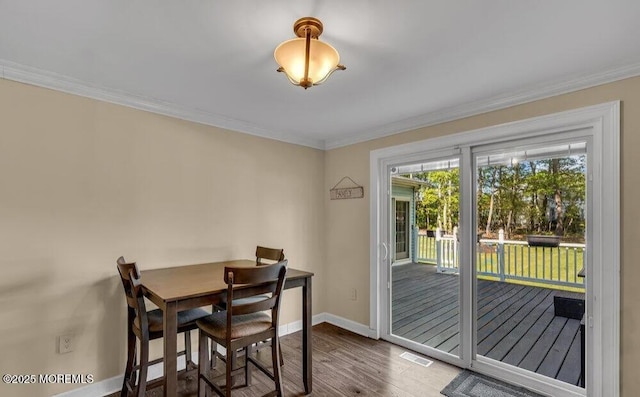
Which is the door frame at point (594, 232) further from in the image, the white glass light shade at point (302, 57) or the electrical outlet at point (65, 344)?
the electrical outlet at point (65, 344)

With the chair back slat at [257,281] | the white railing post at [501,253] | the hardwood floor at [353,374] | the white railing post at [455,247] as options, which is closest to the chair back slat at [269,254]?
the chair back slat at [257,281]

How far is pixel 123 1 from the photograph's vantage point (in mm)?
1458

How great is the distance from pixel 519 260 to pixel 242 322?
229cm

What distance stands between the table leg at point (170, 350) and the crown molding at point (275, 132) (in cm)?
176

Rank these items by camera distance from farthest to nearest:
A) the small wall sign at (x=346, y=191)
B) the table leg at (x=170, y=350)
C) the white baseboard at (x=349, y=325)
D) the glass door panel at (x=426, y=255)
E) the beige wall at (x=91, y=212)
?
the small wall sign at (x=346, y=191) < the white baseboard at (x=349, y=325) < the glass door panel at (x=426, y=255) < the beige wall at (x=91, y=212) < the table leg at (x=170, y=350)

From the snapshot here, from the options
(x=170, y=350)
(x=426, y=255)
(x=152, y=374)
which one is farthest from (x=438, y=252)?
(x=152, y=374)

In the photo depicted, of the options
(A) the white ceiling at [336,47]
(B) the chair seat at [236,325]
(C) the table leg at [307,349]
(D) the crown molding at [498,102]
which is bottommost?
(C) the table leg at [307,349]

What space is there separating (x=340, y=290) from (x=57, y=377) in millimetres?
2693

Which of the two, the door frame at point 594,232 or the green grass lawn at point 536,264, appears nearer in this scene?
the door frame at point 594,232

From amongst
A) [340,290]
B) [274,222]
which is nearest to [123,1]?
[274,222]

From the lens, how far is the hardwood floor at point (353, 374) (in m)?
2.48

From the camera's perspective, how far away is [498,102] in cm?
260

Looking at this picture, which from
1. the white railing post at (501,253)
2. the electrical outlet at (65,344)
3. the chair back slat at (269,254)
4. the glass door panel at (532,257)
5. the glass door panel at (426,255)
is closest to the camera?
the electrical outlet at (65,344)

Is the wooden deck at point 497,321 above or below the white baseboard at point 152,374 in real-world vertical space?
above
